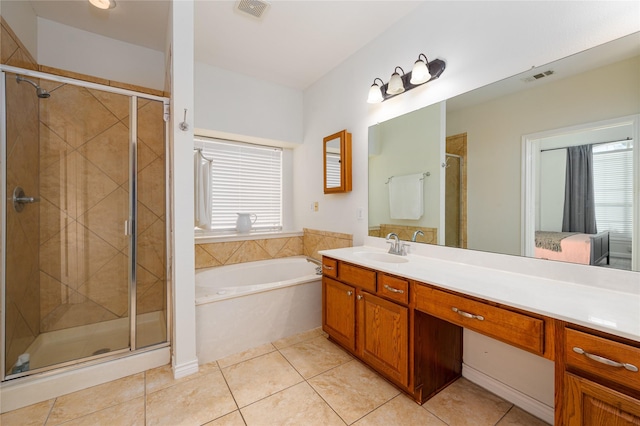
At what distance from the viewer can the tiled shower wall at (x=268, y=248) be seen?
2.70 m

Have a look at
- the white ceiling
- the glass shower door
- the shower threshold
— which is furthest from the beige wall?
the glass shower door

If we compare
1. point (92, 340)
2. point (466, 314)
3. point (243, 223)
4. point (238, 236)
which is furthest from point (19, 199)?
point (466, 314)

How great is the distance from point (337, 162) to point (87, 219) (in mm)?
2264

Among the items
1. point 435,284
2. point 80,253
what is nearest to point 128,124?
point 80,253

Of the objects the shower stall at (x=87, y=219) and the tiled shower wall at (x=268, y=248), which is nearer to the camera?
the shower stall at (x=87, y=219)

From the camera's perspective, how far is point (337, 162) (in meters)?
2.67

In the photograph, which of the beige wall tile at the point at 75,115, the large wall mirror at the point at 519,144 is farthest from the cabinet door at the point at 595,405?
the beige wall tile at the point at 75,115

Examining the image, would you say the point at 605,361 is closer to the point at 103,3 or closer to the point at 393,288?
the point at 393,288

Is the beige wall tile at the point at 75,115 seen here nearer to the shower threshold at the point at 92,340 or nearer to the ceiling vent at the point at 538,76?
the shower threshold at the point at 92,340

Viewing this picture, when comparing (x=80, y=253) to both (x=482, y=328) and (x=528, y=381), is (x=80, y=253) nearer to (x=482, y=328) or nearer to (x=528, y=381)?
(x=482, y=328)

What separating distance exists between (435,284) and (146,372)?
77.8 inches

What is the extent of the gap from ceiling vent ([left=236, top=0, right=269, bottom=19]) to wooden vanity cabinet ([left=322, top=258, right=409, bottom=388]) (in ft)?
6.54

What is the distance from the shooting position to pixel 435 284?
4.26ft

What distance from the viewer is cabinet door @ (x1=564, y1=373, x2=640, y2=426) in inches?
30.8
